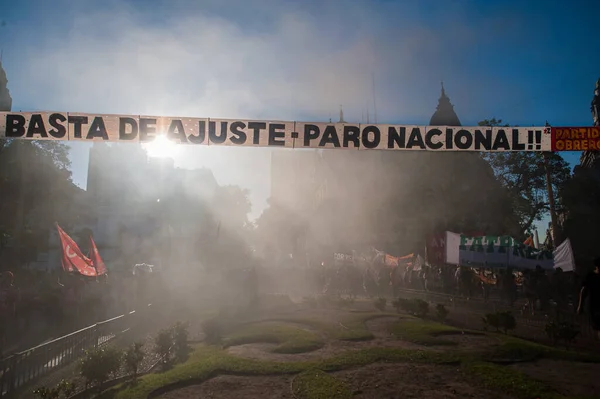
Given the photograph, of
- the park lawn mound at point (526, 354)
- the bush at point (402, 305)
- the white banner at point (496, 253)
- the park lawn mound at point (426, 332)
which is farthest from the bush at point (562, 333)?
the bush at point (402, 305)

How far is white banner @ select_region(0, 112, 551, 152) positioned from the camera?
9.42m

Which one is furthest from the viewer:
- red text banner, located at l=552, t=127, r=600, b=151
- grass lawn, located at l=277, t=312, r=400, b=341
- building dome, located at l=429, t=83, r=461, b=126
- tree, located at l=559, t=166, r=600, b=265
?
building dome, located at l=429, t=83, r=461, b=126

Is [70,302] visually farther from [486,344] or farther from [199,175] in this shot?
[199,175]

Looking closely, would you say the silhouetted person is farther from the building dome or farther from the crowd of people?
the building dome

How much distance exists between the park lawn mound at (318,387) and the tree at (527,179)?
36830 millimetres

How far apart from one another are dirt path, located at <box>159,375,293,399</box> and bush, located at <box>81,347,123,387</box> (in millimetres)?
1438

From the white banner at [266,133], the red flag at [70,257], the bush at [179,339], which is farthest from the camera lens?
the red flag at [70,257]

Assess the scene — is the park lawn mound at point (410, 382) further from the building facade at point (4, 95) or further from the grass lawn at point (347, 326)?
the building facade at point (4, 95)

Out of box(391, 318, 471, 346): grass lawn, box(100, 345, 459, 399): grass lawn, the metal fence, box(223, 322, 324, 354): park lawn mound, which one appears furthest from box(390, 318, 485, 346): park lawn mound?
the metal fence

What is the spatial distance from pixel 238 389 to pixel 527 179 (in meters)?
41.9

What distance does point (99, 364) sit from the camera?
28.9 ft

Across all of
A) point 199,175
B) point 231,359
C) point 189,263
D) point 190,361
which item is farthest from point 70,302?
point 199,175

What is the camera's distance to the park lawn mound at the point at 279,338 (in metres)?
12.4

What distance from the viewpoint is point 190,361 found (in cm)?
1103
